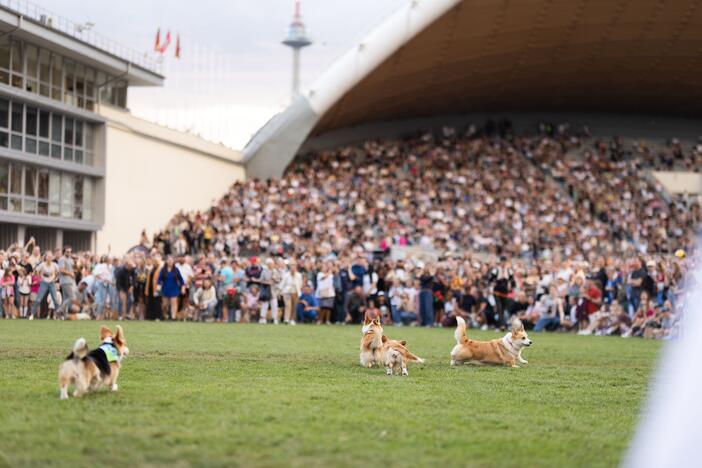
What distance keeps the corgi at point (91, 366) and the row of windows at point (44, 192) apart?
2743 centimetres

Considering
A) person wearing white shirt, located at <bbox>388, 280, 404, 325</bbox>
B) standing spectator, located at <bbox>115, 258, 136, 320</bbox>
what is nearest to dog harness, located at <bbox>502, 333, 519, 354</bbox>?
person wearing white shirt, located at <bbox>388, 280, 404, 325</bbox>

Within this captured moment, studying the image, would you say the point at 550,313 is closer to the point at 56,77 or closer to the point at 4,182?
the point at 4,182

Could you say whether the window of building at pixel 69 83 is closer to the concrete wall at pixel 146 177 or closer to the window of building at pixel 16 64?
the concrete wall at pixel 146 177

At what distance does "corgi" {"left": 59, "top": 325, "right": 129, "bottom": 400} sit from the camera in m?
9.22

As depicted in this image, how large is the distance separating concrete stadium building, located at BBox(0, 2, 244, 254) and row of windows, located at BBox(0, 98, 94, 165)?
0.04 m

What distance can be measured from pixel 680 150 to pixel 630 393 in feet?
181

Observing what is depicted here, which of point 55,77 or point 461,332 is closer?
point 461,332

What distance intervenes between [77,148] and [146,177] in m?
3.95

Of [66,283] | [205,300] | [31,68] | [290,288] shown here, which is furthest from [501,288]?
[31,68]

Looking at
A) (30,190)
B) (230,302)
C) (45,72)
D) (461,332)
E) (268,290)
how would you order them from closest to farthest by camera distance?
1. (461,332)
2. (230,302)
3. (268,290)
4. (30,190)
5. (45,72)

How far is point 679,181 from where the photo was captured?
59438mm

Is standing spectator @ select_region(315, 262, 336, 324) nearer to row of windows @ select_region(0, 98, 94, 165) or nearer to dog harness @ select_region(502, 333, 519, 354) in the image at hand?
dog harness @ select_region(502, 333, 519, 354)

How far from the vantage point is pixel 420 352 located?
17.0m

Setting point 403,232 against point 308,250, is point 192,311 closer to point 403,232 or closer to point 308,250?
point 308,250
